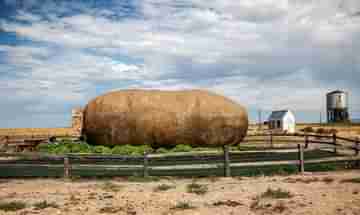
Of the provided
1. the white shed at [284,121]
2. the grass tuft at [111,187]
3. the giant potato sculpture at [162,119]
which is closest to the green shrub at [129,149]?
the giant potato sculpture at [162,119]

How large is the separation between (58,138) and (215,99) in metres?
12.1

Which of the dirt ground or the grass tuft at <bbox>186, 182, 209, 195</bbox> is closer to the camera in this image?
the dirt ground

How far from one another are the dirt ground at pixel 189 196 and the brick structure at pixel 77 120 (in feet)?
55.8

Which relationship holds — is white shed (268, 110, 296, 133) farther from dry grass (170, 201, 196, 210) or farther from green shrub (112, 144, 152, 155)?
dry grass (170, 201, 196, 210)

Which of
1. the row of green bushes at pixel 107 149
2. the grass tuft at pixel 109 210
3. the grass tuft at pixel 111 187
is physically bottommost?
the grass tuft at pixel 111 187

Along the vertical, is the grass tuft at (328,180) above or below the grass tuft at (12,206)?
above

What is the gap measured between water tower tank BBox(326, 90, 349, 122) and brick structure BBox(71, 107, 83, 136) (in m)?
42.4

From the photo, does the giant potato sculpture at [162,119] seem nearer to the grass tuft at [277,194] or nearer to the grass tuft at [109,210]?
the grass tuft at [277,194]

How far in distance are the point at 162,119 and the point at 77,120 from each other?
36.7 ft

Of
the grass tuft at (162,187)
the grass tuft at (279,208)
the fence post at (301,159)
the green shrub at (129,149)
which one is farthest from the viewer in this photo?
the green shrub at (129,149)

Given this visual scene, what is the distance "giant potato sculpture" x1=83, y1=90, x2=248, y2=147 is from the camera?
68.6 feet

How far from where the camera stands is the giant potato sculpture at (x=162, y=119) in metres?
20.9

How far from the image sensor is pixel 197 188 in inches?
405

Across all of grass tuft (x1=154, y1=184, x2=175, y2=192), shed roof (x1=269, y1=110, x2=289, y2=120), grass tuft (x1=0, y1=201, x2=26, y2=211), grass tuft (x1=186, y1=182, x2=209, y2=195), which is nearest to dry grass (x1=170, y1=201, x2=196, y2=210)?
grass tuft (x1=186, y1=182, x2=209, y2=195)
